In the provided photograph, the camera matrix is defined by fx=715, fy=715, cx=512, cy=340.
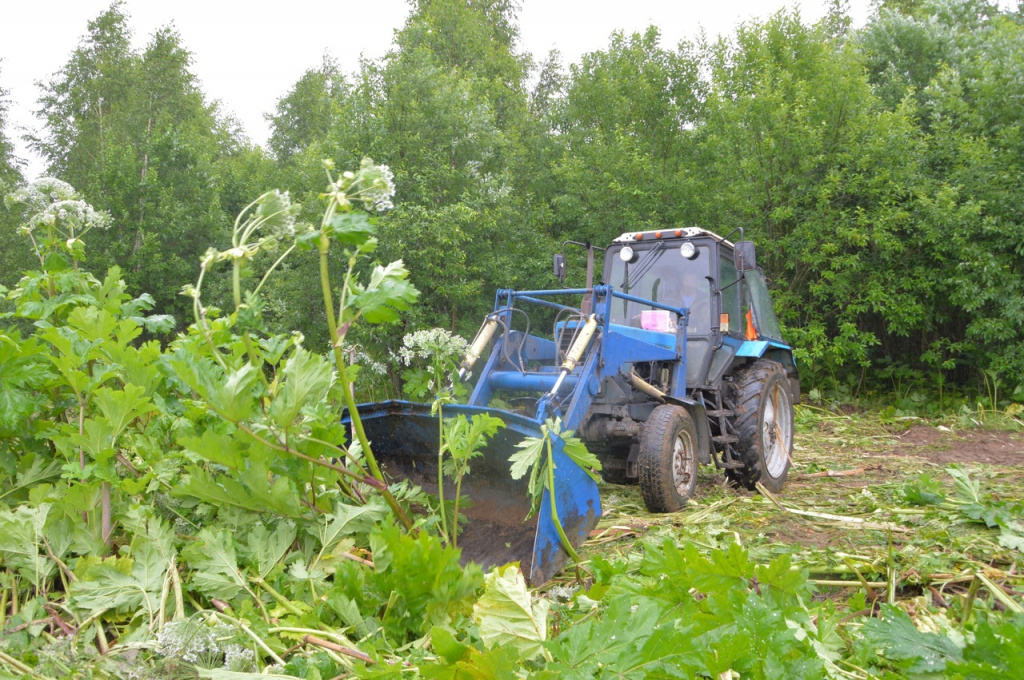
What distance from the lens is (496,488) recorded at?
3838mm

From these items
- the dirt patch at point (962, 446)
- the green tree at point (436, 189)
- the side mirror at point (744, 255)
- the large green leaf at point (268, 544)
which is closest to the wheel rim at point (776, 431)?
the side mirror at point (744, 255)

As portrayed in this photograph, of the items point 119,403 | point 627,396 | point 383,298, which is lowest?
point 627,396

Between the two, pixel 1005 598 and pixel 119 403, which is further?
pixel 119 403

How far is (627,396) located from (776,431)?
1.94m

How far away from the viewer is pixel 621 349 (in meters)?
5.17

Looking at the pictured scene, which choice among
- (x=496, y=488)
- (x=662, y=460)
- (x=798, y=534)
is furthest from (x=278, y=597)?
(x=798, y=534)

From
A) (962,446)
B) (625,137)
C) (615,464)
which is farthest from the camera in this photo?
(625,137)

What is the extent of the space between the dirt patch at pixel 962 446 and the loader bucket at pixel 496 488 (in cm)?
617

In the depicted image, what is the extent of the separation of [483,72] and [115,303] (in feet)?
67.9

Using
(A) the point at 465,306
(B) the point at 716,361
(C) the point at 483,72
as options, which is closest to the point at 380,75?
(A) the point at 465,306

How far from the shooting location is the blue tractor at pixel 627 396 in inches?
143

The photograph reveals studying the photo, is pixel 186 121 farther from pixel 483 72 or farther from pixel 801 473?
pixel 801 473

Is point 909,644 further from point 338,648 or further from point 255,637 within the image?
point 255,637

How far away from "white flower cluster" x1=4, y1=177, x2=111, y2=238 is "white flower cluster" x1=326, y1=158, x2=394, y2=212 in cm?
165
